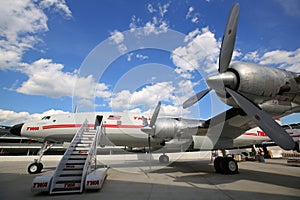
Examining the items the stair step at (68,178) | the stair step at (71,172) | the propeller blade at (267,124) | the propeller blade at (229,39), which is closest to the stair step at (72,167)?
the stair step at (71,172)

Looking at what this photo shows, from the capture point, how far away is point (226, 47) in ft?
17.3

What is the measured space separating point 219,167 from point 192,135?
242cm

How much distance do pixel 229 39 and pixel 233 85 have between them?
1.36 meters

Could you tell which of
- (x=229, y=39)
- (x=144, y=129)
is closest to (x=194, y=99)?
(x=229, y=39)

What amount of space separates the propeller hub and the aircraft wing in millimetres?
3006

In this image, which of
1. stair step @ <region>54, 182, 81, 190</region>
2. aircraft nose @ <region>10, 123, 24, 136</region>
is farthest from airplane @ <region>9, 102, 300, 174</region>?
stair step @ <region>54, 182, 81, 190</region>

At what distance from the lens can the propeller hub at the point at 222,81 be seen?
511cm

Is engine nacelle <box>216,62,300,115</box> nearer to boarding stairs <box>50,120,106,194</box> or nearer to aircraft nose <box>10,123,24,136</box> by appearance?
boarding stairs <box>50,120,106,194</box>

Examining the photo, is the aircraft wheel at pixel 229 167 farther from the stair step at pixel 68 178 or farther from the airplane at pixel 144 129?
the stair step at pixel 68 178

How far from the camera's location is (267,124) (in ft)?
14.5

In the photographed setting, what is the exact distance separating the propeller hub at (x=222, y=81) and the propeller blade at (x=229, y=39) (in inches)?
11.5

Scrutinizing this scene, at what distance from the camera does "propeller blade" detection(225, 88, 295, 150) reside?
13.1ft

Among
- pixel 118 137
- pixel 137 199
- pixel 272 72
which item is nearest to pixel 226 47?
pixel 272 72

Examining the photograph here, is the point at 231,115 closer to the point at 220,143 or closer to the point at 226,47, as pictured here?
the point at 220,143
